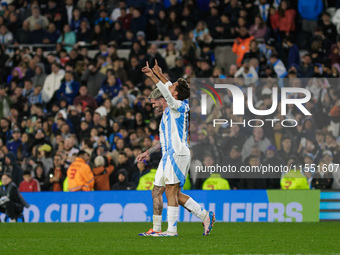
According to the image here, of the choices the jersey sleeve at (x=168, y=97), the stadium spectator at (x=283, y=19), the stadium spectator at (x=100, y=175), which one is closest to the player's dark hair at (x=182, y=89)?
the jersey sleeve at (x=168, y=97)

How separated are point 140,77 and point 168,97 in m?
12.3

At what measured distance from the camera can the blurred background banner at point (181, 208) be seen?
18234mm

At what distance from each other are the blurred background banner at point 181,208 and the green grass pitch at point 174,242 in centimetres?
336

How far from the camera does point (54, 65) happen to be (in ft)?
79.6

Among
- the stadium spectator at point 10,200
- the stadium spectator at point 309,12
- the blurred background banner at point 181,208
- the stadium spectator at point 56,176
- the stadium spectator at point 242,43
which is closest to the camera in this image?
the blurred background banner at point 181,208

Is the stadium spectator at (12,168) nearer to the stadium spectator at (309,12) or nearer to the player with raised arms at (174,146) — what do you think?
the player with raised arms at (174,146)

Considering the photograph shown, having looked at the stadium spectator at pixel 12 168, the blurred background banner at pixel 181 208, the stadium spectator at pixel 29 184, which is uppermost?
the stadium spectator at pixel 12 168

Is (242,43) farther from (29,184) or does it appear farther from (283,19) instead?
(29,184)

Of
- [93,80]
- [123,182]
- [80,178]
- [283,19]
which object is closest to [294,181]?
[123,182]

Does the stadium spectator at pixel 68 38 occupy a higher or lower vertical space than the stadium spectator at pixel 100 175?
higher

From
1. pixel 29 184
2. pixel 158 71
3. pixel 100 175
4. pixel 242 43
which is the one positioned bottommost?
pixel 29 184

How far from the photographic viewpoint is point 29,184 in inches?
778

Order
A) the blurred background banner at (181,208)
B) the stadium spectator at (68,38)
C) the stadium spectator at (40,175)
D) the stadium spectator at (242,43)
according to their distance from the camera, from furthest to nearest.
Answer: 1. the stadium spectator at (68,38)
2. the stadium spectator at (242,43)
3. the stadium spectator at (40,175)
4. the blurred background banner at (181,208)

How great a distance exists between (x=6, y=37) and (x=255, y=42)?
9.09 m
